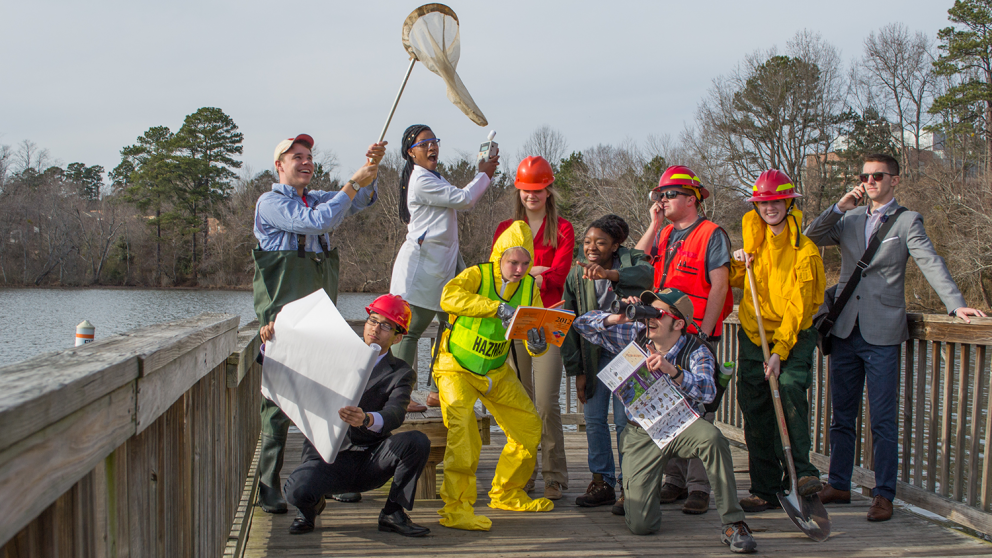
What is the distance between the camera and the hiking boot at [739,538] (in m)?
3.46

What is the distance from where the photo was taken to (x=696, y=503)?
411 centimetres

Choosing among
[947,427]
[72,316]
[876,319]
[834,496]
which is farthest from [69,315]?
[947,427]

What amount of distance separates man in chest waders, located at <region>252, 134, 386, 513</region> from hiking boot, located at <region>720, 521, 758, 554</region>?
7.78 ft

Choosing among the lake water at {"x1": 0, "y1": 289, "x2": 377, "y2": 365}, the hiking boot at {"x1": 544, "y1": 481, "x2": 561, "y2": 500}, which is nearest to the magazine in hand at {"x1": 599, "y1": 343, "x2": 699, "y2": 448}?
the hiking boot at {"x1": 544, "y1": 481, "x2": 561, "y2": 500}

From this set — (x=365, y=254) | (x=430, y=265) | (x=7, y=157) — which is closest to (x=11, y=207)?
(x=7, y=157)

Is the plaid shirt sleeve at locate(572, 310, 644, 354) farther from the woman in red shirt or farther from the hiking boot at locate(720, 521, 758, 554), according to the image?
the hiking boot at locate(720, 521, 758, 554)

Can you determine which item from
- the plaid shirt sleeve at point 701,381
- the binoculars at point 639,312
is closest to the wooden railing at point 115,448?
the binoculars at point 639,312

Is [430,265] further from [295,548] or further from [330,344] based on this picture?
[295,548]

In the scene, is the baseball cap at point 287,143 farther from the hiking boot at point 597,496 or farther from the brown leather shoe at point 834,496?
the brown leather shoe at point 834,496

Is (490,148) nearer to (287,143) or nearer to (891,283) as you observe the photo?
(287,143)

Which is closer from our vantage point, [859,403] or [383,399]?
[383,399]

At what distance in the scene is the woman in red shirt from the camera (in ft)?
14.3

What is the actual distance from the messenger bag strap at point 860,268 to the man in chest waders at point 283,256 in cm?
301

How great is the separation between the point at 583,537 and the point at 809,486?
1.28 m
